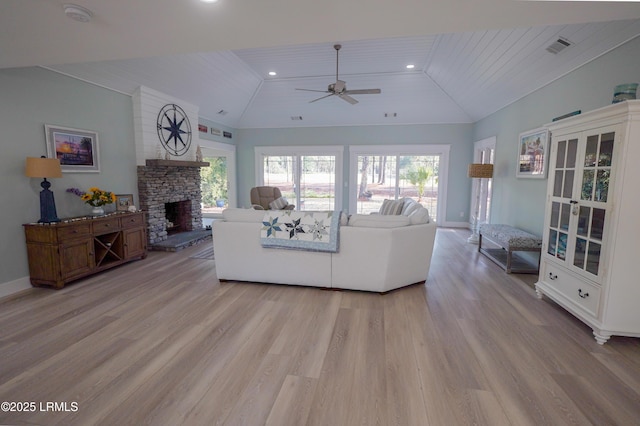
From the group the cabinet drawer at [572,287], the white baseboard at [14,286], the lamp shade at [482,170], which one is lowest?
the white baseboard at [14,286]

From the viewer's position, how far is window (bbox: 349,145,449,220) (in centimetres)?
776

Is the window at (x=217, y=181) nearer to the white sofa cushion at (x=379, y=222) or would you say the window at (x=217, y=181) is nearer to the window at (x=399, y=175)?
the window at (x=399, y=175)

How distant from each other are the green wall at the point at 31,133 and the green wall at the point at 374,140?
425 cm

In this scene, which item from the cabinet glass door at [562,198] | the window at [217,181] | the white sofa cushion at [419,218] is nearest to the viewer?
the cabinet glass door at [562,198]

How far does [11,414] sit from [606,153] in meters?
4.49

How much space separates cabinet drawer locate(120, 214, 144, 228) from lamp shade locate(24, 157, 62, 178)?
1104mm

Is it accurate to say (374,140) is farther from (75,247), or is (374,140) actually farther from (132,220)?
(75,247)

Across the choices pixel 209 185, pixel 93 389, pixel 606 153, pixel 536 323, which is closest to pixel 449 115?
pixel 606 153

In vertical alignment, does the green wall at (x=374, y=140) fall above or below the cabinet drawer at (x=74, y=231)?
above

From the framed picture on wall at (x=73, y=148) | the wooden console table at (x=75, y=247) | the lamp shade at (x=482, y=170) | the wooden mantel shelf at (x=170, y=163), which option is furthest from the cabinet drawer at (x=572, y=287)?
the framed picture on wall at (x=73, y=148)

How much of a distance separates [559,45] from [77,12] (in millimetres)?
4561

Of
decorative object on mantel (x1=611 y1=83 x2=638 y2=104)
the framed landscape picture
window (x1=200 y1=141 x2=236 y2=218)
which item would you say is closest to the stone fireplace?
the framed landscape picture

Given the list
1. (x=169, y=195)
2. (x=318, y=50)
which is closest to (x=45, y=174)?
(x=169, y=195)

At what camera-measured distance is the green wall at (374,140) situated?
7.55 m
